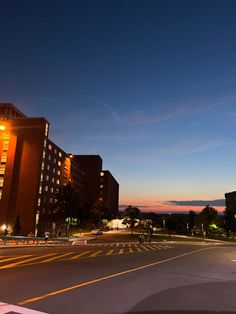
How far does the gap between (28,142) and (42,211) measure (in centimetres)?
1908

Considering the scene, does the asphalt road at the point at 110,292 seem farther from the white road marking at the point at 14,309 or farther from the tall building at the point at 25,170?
the tall building at the point at 25,170

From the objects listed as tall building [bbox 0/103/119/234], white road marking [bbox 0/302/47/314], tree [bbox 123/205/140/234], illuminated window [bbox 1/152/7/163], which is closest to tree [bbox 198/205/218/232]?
tree [bbox 123/205/140/234]

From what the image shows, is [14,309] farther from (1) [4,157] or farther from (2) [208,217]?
(2) [208,217]

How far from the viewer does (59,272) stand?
14.4 meters

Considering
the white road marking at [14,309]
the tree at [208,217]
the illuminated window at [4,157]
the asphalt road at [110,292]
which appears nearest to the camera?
the white road marking at [14,309]

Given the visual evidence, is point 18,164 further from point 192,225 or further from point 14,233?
point 192,225

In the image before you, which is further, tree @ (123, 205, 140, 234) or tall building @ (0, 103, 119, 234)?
tree @ (123, 205, 140, 234)

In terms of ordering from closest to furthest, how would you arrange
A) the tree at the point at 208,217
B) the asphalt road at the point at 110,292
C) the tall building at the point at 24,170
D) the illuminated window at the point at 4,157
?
the asphalt road at the point at 110,292, the tall building at the point at 24,170, the illuminated window at the point at 4,157, the tree at the point at 208,217

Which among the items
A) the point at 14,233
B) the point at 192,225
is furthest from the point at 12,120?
the point at 192,225

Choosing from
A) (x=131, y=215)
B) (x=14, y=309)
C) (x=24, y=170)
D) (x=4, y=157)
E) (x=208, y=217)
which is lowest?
(x=14, y=309)

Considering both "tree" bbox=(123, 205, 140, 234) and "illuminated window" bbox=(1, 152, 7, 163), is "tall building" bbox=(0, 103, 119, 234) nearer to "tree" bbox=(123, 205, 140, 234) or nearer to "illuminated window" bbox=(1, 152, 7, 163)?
"illuminated window" bbox=(1, 152, 7, 163)

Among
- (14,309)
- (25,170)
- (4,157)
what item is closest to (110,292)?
(14,309)

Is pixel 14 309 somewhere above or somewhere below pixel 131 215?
below

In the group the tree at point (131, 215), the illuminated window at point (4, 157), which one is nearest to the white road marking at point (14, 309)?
the illuminated window at point (4, 157)
